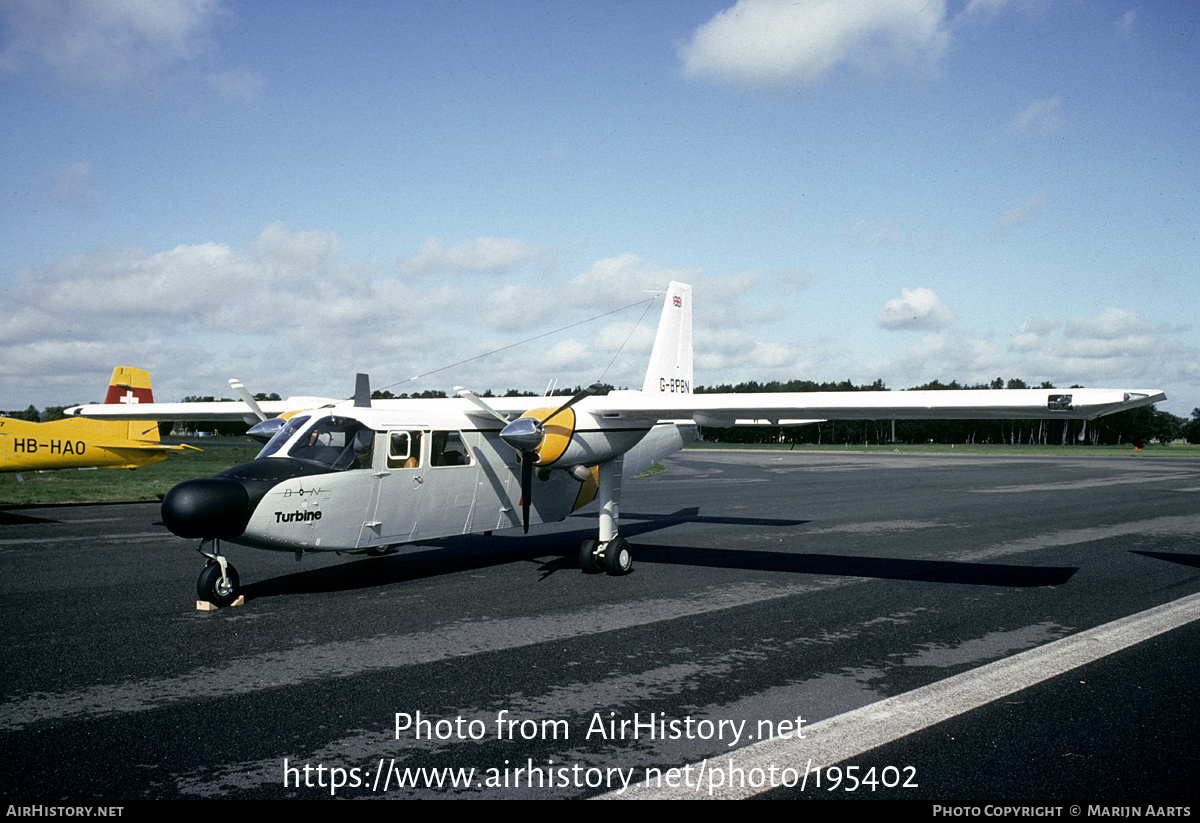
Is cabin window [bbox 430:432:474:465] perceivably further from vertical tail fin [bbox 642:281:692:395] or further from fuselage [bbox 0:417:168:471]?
fuselage [bbox 0:417:168:471]

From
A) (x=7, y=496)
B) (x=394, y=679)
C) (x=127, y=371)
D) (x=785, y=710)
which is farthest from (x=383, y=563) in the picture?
(x=7, y=496)

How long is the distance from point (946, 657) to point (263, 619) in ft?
23.6

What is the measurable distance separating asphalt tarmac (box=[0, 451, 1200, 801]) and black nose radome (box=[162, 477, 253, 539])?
1.01m

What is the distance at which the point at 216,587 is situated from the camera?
9.49 meters

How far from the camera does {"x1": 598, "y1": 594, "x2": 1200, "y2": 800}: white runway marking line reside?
5051mm

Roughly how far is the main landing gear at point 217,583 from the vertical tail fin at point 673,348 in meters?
8.49

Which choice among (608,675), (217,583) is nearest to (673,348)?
(217,583)

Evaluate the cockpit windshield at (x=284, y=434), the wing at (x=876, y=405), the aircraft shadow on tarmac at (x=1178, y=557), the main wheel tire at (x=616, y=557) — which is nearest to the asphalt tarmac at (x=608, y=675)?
the aircraft shadow on tarmac at (x=1178, y=557)

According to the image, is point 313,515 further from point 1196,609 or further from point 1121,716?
point 1196,609

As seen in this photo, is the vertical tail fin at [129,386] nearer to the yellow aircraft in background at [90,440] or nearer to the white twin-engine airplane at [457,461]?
the yellow aircraft in background at [90,440]

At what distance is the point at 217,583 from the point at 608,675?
5224 millimetres

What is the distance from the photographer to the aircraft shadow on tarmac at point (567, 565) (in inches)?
451

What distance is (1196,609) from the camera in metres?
9.59

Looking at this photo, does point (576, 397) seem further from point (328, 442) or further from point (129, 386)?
point (129, 386)
